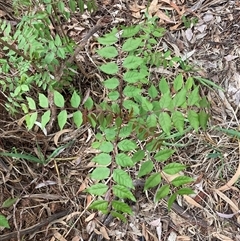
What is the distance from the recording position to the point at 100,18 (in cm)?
221

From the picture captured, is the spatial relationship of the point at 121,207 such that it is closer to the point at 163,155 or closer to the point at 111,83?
the point at 163,155

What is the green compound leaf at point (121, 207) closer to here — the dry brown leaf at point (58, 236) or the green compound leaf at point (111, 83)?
→ the green compound leaf at point (111, 83)

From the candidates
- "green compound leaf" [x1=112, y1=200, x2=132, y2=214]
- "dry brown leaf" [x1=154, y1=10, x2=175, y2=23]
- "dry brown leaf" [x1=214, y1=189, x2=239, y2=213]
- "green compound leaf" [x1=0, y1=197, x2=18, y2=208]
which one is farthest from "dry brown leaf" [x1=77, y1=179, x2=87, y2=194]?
"dry brown leaf" [x1=154, y1=10, x2=175, y2=23]

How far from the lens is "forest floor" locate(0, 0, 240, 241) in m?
1.79

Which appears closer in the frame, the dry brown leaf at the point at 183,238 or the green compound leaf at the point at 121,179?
the green compound leaf at the point at 121,179

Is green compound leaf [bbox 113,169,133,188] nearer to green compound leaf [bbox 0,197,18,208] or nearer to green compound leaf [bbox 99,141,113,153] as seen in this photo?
green compound leaf [bbox 99,141,113,153]

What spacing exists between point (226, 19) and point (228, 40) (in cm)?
12

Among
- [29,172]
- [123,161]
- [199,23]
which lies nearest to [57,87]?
[29,172]

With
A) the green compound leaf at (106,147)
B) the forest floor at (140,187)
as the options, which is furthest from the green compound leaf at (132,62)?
the forest floor at (140,187)

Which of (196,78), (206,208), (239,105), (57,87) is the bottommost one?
(206,208)

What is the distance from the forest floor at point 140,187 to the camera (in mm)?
1787

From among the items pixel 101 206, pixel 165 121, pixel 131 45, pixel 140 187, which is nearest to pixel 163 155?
pixel 165 121

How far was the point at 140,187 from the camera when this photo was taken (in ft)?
6.03

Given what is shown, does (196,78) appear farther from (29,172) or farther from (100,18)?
(29,172)
